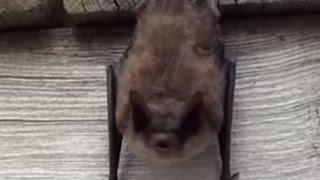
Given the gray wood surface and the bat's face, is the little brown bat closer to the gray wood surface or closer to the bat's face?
the bat's face

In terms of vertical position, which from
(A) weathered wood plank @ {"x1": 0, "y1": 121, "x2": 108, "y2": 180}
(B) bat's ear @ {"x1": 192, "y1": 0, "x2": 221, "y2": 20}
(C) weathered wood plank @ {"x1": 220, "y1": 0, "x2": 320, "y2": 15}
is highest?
(B) bat's ear @ {"x1": 192, "y1": 0, "x2": 221, "y2": 20}

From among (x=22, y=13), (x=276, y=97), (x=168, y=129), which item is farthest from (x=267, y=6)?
(x=22, y=13)

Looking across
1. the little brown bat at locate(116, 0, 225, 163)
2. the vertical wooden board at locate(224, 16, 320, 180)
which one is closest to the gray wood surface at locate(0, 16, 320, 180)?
the vertical wooden board at locate(224, 16, 320, 180)

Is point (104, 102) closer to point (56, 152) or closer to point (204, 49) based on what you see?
point (56, 152)

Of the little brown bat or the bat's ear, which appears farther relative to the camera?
the bat's ear

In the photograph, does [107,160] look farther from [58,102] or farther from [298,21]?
[298,21]

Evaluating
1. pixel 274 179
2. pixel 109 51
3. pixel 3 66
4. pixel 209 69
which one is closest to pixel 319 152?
pixel 274 179

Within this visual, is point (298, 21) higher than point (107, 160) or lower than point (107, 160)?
higher
